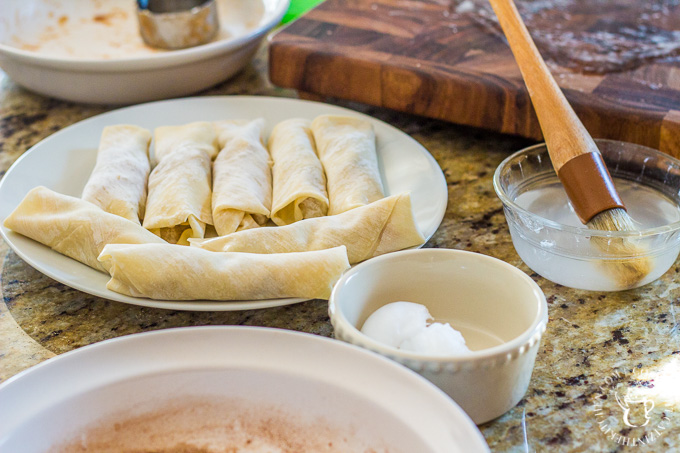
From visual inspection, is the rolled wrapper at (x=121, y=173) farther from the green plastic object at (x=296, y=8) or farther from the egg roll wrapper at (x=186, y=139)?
the green plastic object at (x=296, y=8)

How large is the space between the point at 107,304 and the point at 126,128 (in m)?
0.39

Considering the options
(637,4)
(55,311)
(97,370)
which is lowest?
(55,311)

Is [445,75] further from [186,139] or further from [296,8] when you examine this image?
[296,8]

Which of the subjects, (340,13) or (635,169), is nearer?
(635,169)

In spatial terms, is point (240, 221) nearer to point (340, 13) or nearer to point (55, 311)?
point (55, 311)

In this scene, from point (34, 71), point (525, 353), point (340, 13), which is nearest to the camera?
point (525, 353)

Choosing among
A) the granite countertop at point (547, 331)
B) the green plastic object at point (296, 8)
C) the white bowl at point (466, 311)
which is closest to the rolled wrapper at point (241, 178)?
the granite countertop at point (547, 331)

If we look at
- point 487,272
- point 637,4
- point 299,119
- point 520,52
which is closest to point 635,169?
point 520,52

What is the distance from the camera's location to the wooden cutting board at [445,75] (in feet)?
3.48

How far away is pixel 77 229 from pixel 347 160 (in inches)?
16.3

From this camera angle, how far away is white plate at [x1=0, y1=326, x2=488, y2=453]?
1.92 feet

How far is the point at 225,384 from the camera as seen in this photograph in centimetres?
64

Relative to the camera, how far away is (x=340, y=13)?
4.69 feet

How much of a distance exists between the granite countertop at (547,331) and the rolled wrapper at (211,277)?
0.25ft
